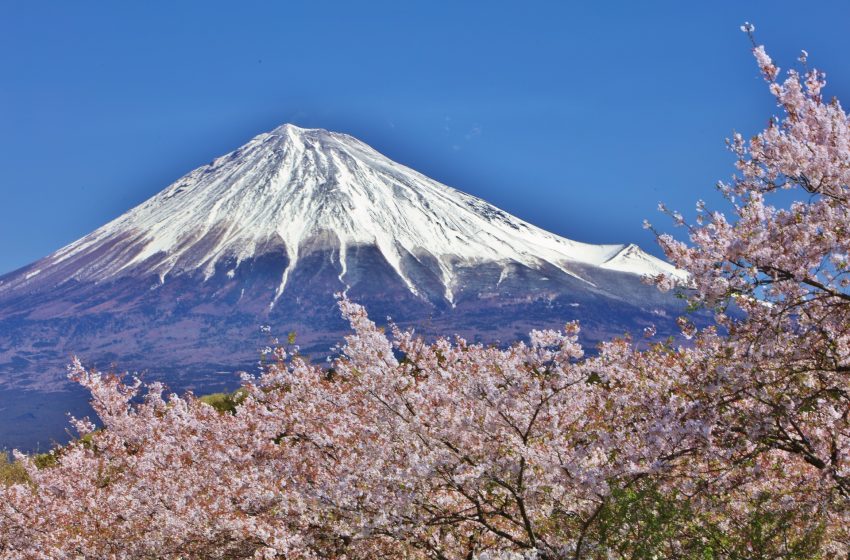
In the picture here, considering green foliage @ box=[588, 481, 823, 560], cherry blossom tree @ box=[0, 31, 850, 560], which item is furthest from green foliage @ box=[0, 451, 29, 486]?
green foliage @ box=[588, 481, 823, 560]

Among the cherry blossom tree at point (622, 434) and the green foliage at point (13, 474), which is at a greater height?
the cherry blossom tree at point (622, 434)

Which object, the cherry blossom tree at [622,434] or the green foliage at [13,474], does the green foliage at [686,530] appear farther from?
the green foliage at [13,474]

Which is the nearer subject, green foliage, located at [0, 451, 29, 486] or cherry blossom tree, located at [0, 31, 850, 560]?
cherry blossom tree, located at [0, 31, 850, 560]

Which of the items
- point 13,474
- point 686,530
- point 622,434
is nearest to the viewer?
point 622,434

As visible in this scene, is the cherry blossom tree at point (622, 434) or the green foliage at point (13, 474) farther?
the green foliage at point (13, 474)

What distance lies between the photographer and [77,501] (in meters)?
11.5

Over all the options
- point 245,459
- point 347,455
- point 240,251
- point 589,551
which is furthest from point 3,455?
point 240,251

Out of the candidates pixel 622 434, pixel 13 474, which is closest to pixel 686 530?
pixel 622 434

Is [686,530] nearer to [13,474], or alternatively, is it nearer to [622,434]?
[622,434]

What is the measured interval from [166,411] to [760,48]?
1107 cm

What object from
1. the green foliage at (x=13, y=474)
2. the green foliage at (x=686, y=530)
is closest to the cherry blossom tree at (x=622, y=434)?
the green foliage at (x=686, y=530)

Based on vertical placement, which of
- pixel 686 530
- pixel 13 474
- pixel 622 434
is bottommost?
pixel 13 474

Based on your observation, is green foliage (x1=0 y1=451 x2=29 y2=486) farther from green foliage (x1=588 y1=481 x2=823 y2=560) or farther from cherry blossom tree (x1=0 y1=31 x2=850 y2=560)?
green foliage (x1=588 y1=481 x2=823 y2=560)

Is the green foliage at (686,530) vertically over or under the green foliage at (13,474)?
over
